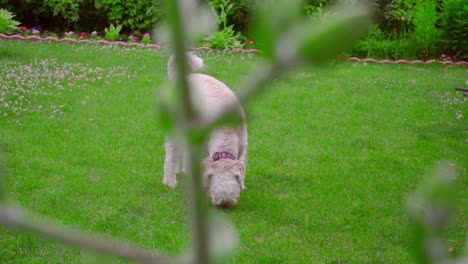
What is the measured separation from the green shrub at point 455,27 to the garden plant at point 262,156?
8.59 ft

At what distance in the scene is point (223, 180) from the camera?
16.2 feet

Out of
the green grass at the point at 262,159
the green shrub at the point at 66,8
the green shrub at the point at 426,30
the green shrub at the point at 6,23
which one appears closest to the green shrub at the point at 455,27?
the green shrub at the point at 426,30

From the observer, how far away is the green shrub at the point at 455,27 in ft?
41.8

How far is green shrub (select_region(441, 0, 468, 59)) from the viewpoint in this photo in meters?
12.7

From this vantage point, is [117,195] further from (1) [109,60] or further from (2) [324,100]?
(1) [109,60]

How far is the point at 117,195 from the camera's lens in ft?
18.0

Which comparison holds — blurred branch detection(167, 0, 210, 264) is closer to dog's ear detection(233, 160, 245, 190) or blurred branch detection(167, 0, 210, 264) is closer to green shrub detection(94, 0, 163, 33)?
dog's ear detection(233, 160, 245, 190)

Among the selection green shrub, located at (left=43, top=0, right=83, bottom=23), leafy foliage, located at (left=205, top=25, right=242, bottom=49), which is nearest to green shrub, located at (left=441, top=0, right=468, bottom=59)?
leafy foliage, located at (left=205, top=25, right=242, bottom=49)

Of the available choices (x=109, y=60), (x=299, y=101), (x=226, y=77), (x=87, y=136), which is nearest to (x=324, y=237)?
(x=87, y=136)

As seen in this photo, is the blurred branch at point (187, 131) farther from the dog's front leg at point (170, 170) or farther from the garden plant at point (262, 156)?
the dog's front leg at point (170, 170)

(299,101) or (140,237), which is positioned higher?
(140,237)

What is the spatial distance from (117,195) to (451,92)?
671 cm

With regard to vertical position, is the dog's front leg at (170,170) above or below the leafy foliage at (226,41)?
above

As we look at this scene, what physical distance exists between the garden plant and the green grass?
0.8 inches
